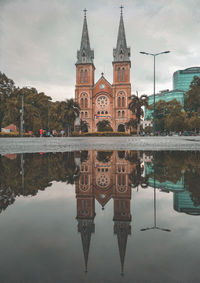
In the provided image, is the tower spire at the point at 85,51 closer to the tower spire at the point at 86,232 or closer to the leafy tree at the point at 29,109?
the leafy tree at the point at 29,109

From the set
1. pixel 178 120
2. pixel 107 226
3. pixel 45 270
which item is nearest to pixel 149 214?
pixel 107 226

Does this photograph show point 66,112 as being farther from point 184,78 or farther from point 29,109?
point 184,78

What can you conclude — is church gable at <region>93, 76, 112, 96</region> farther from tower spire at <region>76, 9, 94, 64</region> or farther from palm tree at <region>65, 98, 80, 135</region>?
palm tree at <region>65, 98, 80, 135</region>

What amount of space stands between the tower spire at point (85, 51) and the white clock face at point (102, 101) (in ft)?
36.0

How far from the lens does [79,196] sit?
102 inches

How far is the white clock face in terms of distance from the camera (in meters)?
78.5

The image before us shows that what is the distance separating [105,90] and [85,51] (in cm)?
1321

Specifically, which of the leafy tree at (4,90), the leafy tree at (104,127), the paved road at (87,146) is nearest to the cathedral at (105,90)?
the leafy tree at (104,127)

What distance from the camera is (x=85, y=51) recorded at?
7881cm

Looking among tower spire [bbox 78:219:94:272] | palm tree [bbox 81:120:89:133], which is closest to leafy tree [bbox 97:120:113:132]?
Answer: palm tree [bbox 81:120:89:133]

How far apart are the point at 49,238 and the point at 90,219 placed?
1.35ft

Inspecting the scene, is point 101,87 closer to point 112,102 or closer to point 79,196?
point 112,102

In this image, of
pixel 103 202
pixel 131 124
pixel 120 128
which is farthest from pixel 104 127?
pixel 103 202

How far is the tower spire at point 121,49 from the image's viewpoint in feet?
253
